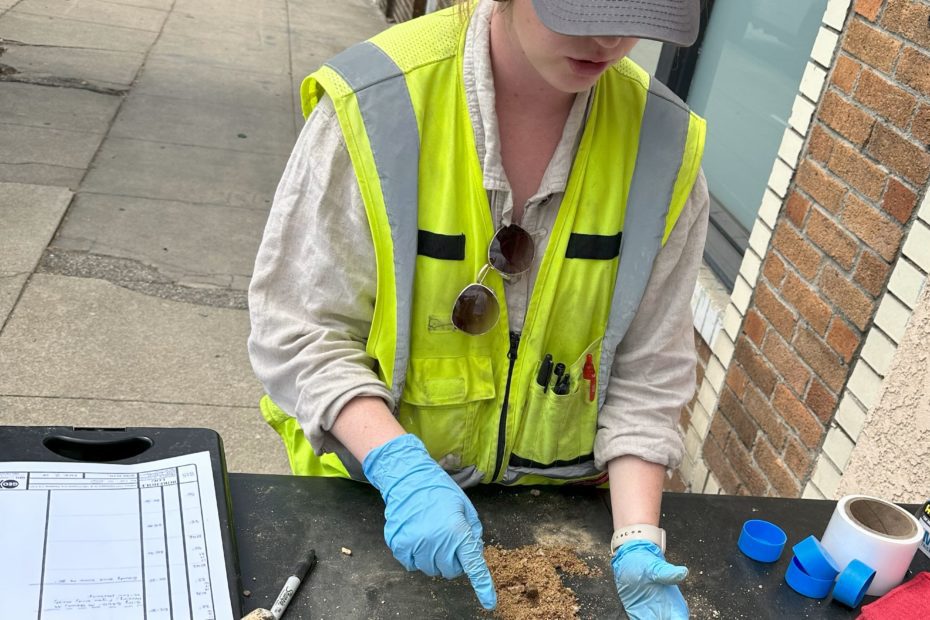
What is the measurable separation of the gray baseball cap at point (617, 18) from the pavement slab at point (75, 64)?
591 cm

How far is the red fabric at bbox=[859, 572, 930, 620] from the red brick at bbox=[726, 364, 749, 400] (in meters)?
1.31

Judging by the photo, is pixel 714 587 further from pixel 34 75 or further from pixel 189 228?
pixel 34 75

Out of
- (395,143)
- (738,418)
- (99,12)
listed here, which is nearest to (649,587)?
(395,143)

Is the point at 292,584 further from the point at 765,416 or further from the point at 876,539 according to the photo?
the point at 765,416

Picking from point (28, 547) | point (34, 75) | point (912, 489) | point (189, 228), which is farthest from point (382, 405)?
point (34, 75)

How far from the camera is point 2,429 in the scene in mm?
1485

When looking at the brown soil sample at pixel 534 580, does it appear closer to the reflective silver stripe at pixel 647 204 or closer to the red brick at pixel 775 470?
the reflective silver stripe at pixel 647 204

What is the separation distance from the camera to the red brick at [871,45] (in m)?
2.25

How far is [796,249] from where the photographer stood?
8.55 feet

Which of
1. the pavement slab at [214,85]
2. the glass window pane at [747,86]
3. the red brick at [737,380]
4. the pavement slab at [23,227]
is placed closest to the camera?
the red brick at [737,380]

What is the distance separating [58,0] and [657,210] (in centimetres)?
850

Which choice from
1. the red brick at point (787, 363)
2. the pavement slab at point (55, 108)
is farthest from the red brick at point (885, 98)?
the pavement slab at point (55, 108)

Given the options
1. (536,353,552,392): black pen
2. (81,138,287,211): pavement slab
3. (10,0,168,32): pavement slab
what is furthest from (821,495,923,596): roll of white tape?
(10,0,168,32): pavement slab

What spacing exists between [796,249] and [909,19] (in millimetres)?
673
